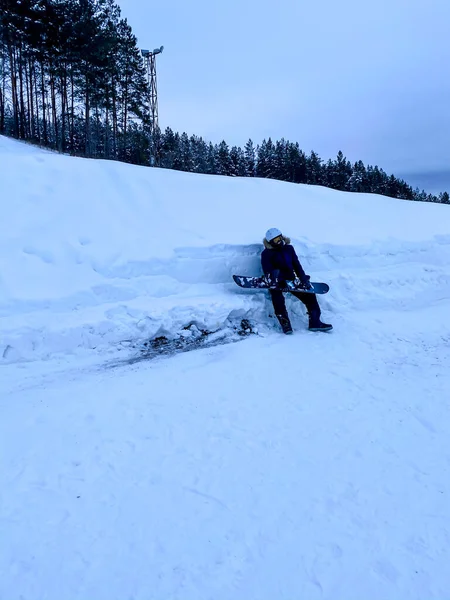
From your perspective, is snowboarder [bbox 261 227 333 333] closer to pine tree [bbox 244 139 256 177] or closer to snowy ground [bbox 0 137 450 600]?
snowy ground [bbox 0 137 450 600]

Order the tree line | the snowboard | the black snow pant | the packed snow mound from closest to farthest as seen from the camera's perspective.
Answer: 1. the packed snow mound
2. the black snow pant
3. the snowboard
4. the tree line

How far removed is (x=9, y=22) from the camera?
73.8 ft

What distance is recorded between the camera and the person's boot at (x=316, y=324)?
6.18 meters

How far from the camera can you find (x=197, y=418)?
3.67 metres

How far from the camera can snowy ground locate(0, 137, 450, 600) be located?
7.33 ft

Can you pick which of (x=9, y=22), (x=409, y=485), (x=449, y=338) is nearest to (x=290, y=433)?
(x=409, y=485)

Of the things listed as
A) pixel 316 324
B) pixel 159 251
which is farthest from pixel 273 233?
pixel 159 251

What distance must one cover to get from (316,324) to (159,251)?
301cm

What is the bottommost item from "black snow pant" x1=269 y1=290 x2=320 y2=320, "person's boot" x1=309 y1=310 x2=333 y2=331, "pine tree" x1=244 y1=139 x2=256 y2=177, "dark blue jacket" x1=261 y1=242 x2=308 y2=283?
"person's boot" x1=309 y1=310 x2=333 y2=331

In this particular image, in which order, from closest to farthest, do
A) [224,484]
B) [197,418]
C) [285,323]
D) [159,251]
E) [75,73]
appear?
1. [224,484]
2. [197,418]
3. [285,323]
4. [159,251]
5. [75,73]

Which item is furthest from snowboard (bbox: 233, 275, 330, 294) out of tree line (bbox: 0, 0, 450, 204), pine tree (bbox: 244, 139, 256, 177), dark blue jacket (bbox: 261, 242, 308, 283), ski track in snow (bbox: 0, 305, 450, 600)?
pine tree (bbox: 244, 139, 256, 177)

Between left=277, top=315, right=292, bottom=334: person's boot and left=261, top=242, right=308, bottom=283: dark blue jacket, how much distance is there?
867mm

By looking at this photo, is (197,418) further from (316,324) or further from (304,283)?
(304,283)

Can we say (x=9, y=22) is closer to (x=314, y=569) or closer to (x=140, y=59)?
(x=140, y=59)
